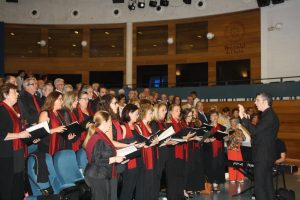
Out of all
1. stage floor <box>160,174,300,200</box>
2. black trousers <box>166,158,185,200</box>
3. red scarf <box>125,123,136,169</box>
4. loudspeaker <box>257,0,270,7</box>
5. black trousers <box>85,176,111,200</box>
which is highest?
loudspeaker <box>257,0,270,7</box>

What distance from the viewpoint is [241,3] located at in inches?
594

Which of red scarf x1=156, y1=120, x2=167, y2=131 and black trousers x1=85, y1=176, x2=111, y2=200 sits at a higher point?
red scarf x1=156, y1=120, x2=167, y2=131

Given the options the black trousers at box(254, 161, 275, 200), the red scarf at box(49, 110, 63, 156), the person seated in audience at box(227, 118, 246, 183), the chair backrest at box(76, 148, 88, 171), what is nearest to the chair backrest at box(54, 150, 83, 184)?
the chair backrest at box(76, 148, 88, 171)

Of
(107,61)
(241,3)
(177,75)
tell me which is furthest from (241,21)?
(107,61)

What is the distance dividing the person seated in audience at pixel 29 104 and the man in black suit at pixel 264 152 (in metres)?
3.00

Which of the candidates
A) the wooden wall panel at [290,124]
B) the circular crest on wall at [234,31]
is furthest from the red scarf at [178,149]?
the circular crest on wall at [234,31]

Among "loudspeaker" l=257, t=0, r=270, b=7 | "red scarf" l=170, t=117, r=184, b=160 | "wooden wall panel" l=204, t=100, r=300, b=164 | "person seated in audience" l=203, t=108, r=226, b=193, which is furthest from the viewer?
"loudspeaker" l=257, t=0, r=270, b=7

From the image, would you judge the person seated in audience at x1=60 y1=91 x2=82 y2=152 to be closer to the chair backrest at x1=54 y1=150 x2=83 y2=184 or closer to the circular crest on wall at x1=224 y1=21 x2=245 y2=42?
the chair backrest at x1=54 y1=150 x2=83 y2=184

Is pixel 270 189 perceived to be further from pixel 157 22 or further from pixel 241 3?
pixel 157 22

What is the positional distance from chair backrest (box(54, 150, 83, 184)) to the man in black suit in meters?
2.38

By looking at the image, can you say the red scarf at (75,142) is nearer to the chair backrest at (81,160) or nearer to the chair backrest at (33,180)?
the chair backrest at (81,160)

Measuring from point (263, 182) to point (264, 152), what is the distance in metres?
0.42

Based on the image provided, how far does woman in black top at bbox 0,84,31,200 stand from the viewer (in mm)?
4418

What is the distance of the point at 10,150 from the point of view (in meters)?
4.49
